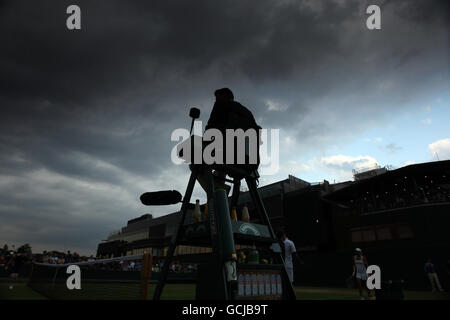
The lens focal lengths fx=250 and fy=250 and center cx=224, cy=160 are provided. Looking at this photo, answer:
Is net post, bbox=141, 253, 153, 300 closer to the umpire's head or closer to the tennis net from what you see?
the tennis net

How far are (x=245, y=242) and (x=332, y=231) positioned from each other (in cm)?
3292

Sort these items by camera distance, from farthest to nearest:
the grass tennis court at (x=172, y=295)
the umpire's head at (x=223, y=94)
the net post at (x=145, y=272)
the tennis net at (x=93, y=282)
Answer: the grass tennis court at (x=172, y=295) → the tennis net at (x=93, y=282) → the umpire's head at (x=223, y=94) → the net post at (x=145, y=272)

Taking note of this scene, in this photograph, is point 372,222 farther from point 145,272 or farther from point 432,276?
point 145,272

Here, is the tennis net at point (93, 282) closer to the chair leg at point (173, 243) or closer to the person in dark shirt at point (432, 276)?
the chair leg at point (173, 243)

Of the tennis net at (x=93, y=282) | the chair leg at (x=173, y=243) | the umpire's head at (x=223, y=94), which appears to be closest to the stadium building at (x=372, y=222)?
the tennis net at (x=93, y=282)

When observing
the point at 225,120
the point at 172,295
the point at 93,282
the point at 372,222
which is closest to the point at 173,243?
the point at 225,120

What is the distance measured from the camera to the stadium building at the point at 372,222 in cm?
1927

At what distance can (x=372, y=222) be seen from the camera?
1151 inches

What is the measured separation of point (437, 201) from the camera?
26469 mm

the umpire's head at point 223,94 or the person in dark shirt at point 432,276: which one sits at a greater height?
the umpire's head at point 223,94

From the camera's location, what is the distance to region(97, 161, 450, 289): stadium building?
63.2 ft

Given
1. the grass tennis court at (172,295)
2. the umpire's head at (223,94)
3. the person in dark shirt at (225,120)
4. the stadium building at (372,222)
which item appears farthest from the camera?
the stadium building at (372,222)

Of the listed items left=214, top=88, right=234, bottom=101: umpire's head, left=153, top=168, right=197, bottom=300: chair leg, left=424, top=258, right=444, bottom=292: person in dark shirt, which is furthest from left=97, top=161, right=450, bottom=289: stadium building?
left=214, top=88, right=234, bottom=101: umpire's head

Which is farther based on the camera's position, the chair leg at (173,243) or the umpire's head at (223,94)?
the umpire's head at (223,94)
